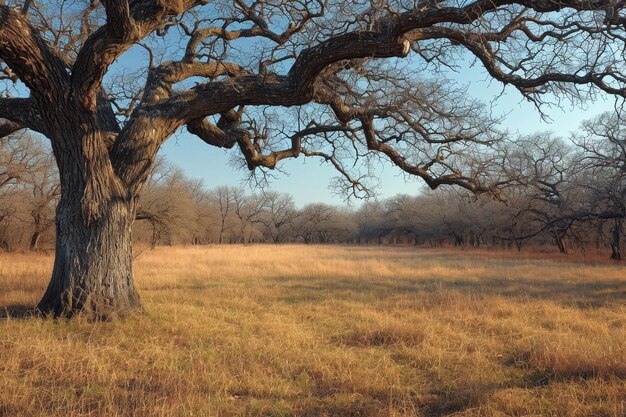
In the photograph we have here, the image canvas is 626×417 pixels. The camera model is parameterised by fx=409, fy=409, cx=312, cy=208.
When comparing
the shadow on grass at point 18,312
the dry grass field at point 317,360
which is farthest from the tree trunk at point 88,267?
the dry grass field at point 317,360

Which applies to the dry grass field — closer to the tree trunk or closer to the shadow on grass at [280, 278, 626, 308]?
the tree trunk

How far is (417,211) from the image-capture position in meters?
61.0

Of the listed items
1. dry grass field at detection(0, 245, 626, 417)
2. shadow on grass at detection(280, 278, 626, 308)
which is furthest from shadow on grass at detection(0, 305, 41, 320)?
shadow on grass at detection(280, 278, 626, 308)

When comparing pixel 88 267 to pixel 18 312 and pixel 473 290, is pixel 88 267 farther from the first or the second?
pixel 473 290

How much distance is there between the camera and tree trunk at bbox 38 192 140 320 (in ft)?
21.4

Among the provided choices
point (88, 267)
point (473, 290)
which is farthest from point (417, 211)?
point (88, 267)

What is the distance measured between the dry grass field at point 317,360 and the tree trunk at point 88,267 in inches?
16.3

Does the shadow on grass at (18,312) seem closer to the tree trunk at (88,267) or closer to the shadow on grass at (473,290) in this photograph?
the tree trunk at (88,267)

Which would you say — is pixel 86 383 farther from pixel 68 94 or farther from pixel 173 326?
pixel 68 94

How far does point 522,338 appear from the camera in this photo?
6316mm

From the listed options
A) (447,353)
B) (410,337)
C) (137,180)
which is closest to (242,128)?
(137,180)

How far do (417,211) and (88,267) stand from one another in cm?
5764

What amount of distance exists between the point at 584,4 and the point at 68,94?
25.5 feet

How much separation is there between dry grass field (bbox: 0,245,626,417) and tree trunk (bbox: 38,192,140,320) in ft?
1.36
